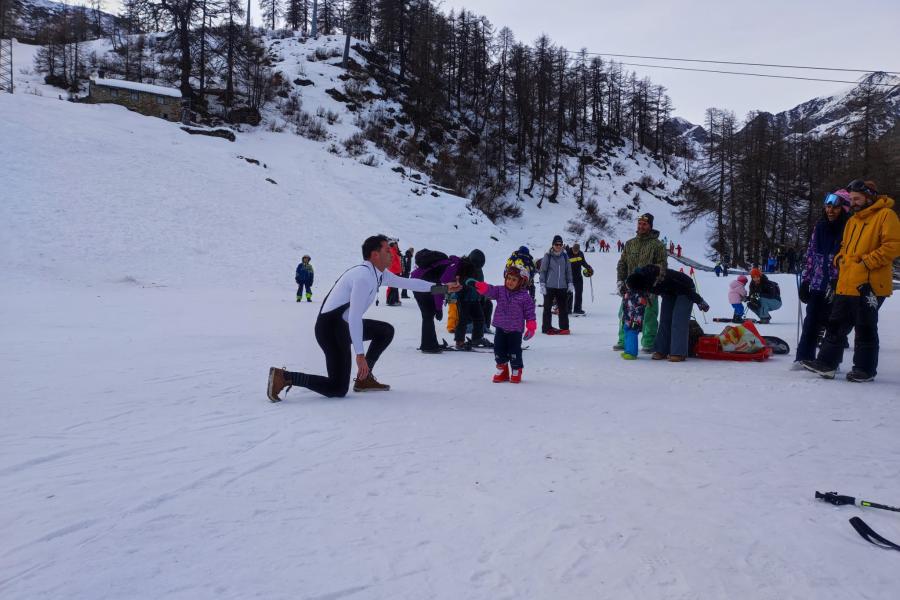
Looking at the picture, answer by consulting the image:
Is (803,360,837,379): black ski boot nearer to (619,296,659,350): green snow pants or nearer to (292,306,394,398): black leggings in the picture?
(619,296,659,350): green snow pants

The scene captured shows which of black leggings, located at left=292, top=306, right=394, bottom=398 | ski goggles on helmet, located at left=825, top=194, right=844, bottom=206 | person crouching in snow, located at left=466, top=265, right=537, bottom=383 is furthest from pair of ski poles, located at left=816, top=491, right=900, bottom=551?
ski goggles on helmet, located at left=825, top=194, right=844, bottom=206

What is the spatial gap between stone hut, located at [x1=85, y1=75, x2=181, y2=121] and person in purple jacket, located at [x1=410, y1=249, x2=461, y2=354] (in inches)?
1339

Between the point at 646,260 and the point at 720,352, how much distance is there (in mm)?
1631

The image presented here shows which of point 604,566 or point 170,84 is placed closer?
point 604,566

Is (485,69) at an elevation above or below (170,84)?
above

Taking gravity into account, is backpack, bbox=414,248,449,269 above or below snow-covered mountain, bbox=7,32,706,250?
below

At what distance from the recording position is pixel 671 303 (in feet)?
26.0

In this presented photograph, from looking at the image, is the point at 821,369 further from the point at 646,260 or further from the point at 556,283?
the point at 556,283

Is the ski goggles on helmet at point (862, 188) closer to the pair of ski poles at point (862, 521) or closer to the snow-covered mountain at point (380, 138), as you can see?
the pair of ski poles at point (862, 521)

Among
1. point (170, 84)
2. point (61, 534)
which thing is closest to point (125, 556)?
point (61, 534)

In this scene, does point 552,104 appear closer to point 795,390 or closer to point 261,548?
point 795,390

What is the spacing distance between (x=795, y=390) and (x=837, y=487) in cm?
288

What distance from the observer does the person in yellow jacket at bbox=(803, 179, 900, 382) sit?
574 centimetres

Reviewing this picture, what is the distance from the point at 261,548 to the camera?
2406 millimetres
